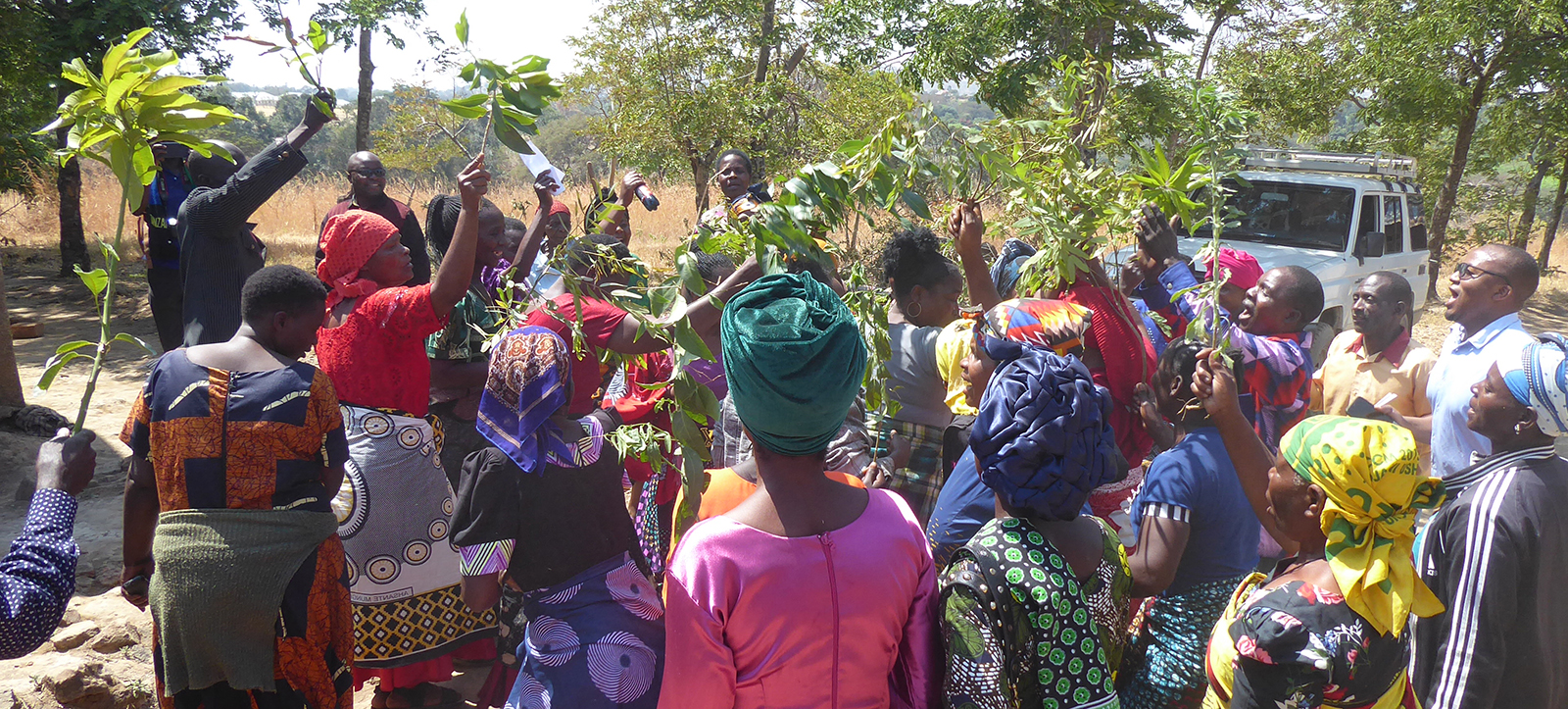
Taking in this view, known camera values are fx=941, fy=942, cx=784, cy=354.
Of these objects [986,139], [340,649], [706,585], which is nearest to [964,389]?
[986,139]

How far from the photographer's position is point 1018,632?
1.89 m

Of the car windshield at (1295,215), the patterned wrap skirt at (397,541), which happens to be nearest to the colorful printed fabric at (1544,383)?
the patterned wrap skirt at (397,541)

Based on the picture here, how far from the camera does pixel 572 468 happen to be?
2.72 meters

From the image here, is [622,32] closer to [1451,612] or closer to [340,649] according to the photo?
[340,649]

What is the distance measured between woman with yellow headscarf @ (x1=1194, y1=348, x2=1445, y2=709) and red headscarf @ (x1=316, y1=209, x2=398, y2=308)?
3.12 meters

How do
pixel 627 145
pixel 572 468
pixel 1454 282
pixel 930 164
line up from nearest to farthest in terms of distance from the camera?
pixel 930 164 → pixel 572 468 → pixel 1454 282 → pixel 627 145

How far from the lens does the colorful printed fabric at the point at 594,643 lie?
8.22 ft

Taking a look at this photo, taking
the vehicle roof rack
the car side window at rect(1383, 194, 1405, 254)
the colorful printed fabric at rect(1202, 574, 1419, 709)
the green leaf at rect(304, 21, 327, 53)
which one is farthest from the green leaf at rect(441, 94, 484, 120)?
the car side window at rect(1383, 194, 1405, 254)

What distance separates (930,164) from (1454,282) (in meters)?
2.76

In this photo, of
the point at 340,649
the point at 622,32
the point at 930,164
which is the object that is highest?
the point at 622,32

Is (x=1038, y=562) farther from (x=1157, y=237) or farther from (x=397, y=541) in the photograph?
(x=1157, y=237)

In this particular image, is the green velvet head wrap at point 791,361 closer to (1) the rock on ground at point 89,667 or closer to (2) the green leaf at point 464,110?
(2) the green leaf at point 464,110

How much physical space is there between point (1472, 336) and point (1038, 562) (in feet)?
9.53

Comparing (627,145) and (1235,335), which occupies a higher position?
(627,145)
